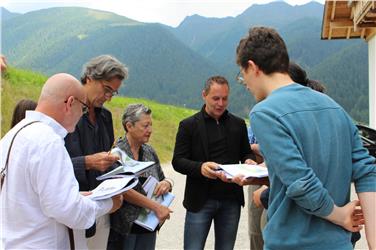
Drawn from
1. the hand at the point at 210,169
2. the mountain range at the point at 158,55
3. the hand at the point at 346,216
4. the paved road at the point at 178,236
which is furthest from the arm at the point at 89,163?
the mountain range at the point at 158,55

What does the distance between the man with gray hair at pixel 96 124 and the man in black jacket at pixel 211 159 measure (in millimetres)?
826

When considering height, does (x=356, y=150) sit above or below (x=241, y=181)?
above

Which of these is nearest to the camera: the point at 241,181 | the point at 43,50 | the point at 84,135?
the point at 241,181

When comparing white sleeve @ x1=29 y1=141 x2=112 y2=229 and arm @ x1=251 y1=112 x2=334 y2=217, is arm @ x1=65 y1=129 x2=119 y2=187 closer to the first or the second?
white sleeve @ x1=29 y1=141 x2=112 y2=229

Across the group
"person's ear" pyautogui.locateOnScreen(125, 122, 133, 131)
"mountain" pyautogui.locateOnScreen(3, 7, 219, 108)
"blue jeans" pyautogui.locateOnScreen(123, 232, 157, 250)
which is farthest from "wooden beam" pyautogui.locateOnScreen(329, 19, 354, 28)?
"mountain" pyautogui.locateOnScreen(3, 7, 219, 108)

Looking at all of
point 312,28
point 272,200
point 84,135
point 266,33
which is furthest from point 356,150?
point 312,28

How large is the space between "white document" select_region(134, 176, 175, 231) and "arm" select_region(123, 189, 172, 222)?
0.15ft

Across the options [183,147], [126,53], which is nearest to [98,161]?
[183,147]

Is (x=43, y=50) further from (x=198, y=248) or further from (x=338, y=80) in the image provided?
(x=198, y=248)

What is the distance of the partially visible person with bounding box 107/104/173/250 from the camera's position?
11.0ft

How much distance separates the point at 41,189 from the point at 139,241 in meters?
1.66

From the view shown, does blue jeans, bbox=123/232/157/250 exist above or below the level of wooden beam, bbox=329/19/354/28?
below

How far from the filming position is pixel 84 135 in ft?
10.1

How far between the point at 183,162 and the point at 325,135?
1.98 meters
